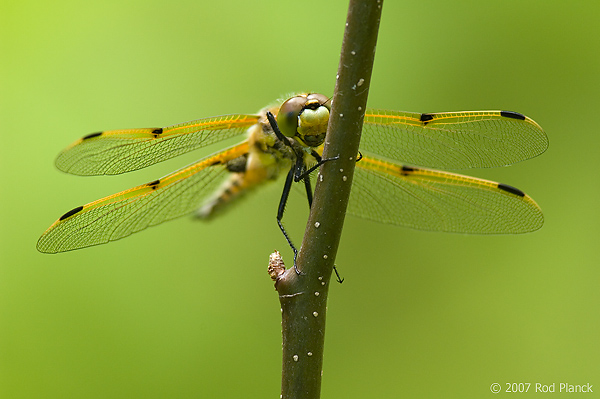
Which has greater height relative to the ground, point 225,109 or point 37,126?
point 225,109

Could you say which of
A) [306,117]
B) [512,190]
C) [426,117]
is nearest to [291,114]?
[306,117]

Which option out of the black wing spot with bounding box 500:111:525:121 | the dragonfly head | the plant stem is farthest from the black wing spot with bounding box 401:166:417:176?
the plant stem

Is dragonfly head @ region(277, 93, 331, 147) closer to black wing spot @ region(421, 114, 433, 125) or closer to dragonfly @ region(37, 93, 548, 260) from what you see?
dragonfly @ region(37, 93, 548, 260)

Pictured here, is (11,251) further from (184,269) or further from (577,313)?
(577,313)

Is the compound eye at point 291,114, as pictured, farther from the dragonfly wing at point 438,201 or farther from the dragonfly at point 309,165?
the dragonfly wing at point 438,201

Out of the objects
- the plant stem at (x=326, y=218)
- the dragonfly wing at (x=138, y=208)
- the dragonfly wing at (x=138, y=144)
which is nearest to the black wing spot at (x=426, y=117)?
the dragonfly wing at (x=138, y=144)

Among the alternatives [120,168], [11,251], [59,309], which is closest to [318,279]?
[120,168]
